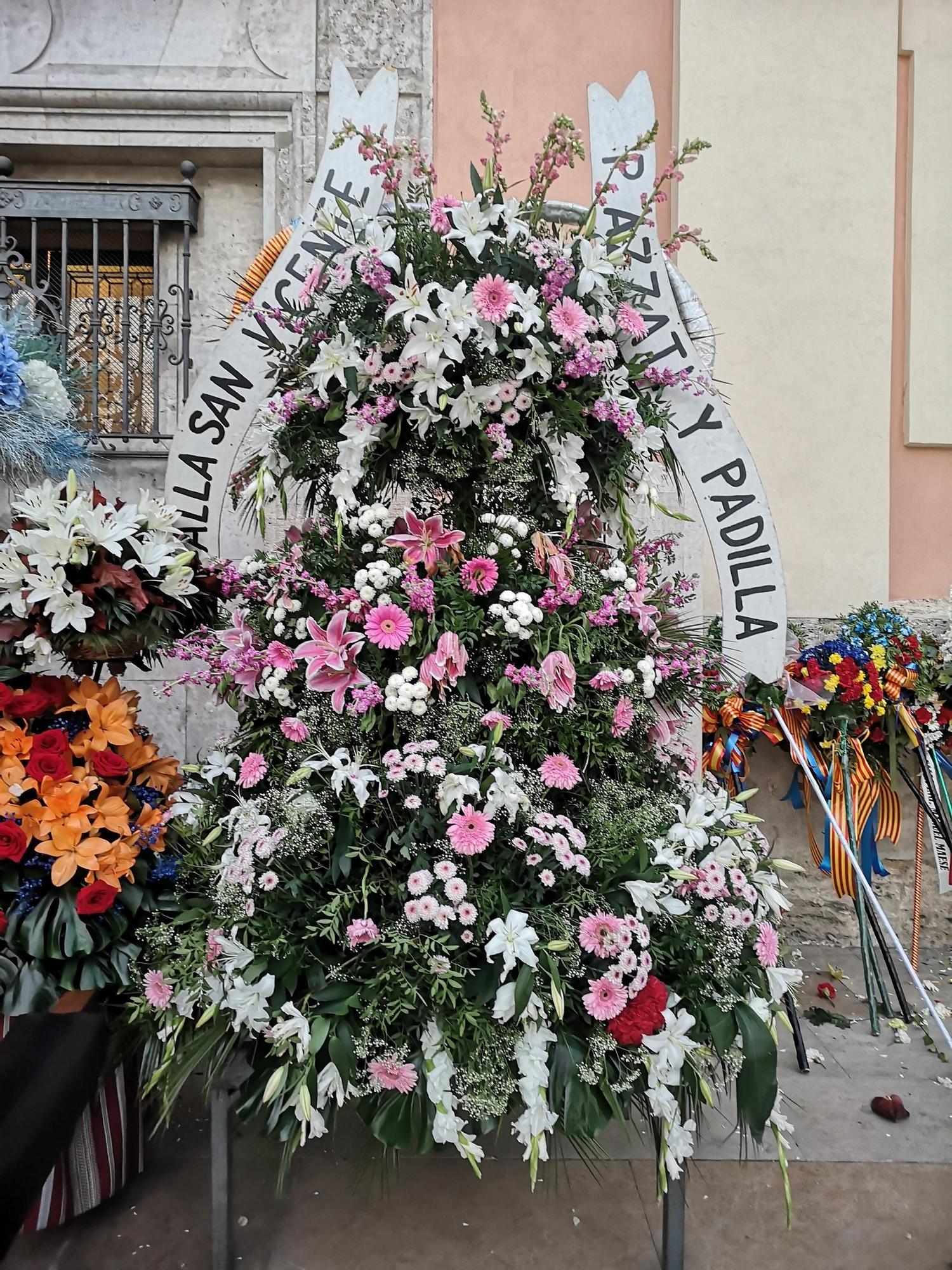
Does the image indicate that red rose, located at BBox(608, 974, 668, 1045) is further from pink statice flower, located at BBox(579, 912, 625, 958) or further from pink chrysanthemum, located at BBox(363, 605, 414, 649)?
pink chrysanthemum, located at BBox(363, 605, 414, 649)

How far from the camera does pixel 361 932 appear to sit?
137 centimetres

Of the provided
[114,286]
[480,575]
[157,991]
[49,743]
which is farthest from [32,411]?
[114,286]

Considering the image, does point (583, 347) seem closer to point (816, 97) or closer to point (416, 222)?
point (416, 222)

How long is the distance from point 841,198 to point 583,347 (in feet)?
8.49

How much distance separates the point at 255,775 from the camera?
1635mm

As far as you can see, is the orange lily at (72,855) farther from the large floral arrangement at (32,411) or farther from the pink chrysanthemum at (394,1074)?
the large floral arrangement at (32,411)

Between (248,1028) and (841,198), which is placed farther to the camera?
(841,198)

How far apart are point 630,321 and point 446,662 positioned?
80cm

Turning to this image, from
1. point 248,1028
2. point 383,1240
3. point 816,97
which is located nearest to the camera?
point 248,1028

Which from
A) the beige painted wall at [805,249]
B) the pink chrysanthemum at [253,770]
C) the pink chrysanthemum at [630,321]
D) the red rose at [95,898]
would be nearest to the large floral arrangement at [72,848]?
the red rose at [95,898]

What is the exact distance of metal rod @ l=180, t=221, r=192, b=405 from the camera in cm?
341

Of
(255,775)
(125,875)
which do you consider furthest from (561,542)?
(125,875)

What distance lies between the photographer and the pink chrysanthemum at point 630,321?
1694mm

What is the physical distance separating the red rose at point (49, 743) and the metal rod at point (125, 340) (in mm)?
1966
